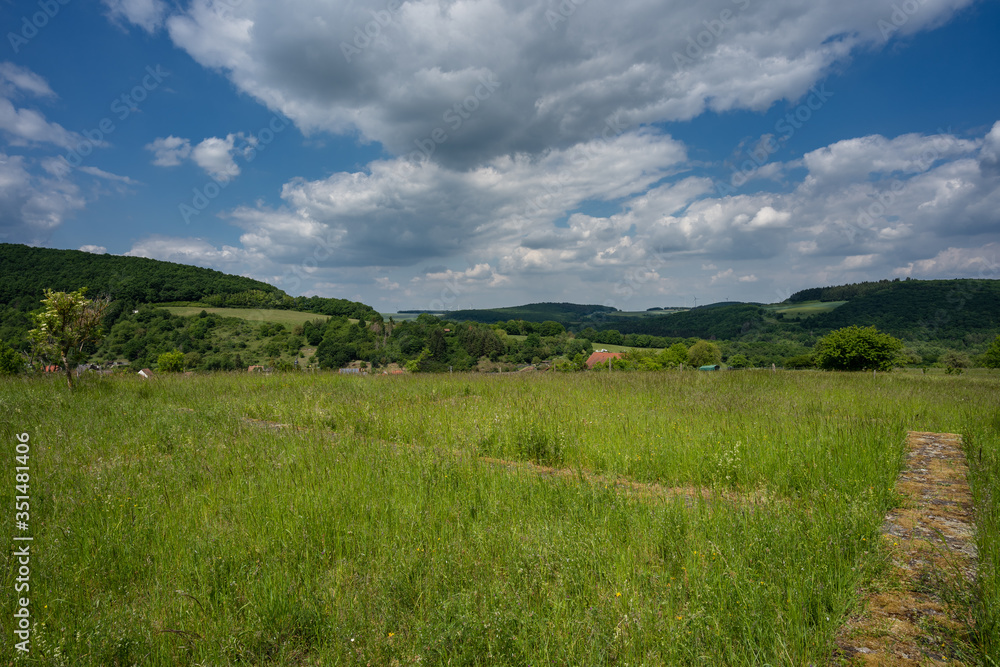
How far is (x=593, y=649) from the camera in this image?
83.0 inches

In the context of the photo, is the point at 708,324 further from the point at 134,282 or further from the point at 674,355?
the point at 134,282

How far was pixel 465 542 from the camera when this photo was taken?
10.8 ft

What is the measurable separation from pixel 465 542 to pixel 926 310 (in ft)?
549

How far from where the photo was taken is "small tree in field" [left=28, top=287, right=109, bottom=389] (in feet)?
37.6

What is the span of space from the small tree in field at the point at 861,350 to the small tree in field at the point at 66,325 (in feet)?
169

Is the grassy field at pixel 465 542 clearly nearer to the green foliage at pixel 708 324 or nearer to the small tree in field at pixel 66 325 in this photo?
the small tree in field at pixel 66 325

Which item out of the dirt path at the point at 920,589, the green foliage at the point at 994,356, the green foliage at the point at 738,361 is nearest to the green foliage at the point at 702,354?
the green foliage at the point at 738,361

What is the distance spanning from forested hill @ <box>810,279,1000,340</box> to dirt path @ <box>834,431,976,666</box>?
138631 mm

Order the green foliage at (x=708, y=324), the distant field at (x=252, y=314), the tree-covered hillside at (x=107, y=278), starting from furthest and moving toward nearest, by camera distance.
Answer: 1. the green foliage at (x=708, y=324)
2. the distant field at (x=252, y=314)
3. the tree-covered hillside at (x=107, y=278)

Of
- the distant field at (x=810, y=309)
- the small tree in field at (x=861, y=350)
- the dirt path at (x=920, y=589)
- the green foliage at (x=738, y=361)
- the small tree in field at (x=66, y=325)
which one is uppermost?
the distant field at (x=810, y=309)

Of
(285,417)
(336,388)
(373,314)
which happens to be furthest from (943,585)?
(373,314)

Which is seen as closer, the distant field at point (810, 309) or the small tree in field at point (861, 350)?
the small tree in field at point (861, 350)

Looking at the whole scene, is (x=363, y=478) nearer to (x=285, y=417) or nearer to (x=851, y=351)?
(x=285, y=417)

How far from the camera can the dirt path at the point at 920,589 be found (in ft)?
6.08
